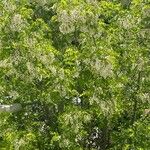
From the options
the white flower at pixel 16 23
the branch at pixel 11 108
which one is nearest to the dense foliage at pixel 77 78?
the white flower at pixel 16 23

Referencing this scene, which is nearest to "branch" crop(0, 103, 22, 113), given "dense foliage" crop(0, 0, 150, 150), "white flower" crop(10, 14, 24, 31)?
"dense foliage" crop(0, 0, 150, 150)

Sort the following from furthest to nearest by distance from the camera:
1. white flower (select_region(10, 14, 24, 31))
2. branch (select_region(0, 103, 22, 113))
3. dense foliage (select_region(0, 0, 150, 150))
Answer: branch (select_region(0, 103, 22, 113)), white flower (select_region(10, 14, 24, 31)), dense foliage (select_region(0, 0, 150, 150))

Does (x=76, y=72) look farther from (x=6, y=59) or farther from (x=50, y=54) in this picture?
(x=6, y=59)

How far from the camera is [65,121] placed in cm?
1237

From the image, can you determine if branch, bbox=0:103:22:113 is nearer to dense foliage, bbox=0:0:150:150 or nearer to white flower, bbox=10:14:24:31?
dense foliage, bbox=0:0:150:150

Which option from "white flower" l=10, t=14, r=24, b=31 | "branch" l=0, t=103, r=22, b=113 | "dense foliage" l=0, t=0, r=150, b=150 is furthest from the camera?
"branch" l=0, t=103, r=22, b=113

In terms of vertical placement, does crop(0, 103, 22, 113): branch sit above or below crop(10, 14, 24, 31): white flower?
below

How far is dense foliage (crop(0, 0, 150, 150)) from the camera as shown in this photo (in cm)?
1248

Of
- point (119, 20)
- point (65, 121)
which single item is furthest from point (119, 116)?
point (119, 20)

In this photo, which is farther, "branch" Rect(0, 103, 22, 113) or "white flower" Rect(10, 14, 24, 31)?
"branch" Rect(0, 103, 22, 113)

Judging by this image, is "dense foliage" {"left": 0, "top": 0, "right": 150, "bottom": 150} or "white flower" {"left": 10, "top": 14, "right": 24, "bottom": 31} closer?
"dense foliage" {"left": 0, "top": 0, "right": 150, "bottom": 150}

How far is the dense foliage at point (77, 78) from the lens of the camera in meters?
12.5

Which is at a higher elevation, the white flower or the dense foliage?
the white flower

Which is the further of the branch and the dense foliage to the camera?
the branch
